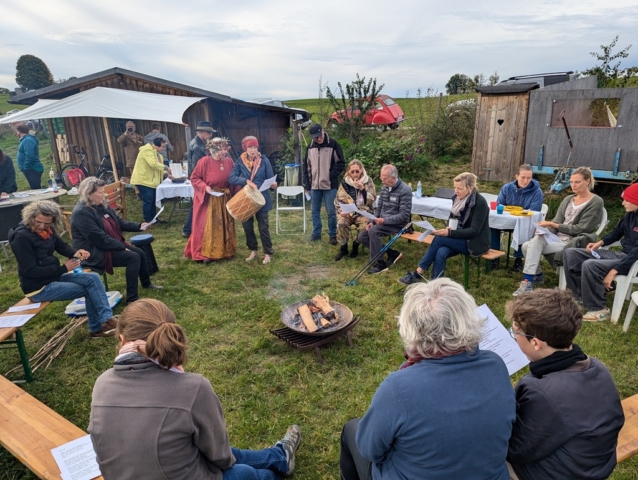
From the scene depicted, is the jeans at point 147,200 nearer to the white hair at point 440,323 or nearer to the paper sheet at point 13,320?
the paper sheet at point 13,320

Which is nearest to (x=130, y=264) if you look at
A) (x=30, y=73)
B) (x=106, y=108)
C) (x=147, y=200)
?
(x=147, y=200)

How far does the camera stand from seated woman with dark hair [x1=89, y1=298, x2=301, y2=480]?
155cm

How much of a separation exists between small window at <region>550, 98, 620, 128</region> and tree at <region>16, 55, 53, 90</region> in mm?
40038

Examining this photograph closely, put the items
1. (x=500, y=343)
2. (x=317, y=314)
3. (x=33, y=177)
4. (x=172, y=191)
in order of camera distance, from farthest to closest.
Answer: (x=33, y=177)
(x=172, y=191)
(x=317, y=314)
(x=500, y=343)

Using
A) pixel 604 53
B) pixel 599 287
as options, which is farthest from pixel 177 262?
pixel 604 53

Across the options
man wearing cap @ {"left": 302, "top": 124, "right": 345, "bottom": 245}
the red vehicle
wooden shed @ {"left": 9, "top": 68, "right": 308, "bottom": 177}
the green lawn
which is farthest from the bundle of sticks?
the red vehicle

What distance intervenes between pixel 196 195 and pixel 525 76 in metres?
12.5

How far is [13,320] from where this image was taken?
340 cm

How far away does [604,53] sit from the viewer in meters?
10.8

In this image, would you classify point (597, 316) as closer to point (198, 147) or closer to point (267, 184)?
point (267, 184)

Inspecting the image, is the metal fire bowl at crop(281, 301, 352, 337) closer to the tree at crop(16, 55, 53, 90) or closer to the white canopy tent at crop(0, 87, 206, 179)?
the white canopy tent at crop(0, 87, 206, 179)

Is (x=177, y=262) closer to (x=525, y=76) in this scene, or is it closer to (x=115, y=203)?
(x=115, y=203)

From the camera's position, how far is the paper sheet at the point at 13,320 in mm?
3321

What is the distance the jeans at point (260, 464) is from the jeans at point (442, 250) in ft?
10.3
